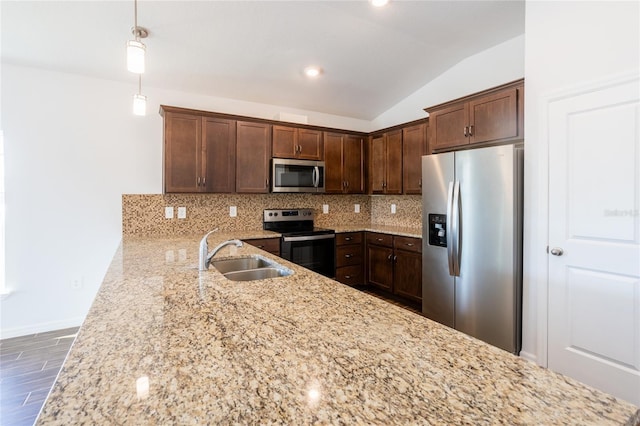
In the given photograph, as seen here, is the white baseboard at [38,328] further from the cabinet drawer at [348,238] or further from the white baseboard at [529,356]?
the white baseboard at [529,356]

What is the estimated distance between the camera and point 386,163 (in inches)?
168

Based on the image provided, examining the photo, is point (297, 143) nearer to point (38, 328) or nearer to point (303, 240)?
point (303, 240)

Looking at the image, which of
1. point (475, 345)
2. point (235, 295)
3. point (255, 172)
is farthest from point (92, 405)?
point (255, 172)

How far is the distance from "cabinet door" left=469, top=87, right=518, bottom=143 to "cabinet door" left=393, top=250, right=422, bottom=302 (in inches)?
54.1

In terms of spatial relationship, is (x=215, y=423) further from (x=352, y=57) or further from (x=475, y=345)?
(x=352, y=57)

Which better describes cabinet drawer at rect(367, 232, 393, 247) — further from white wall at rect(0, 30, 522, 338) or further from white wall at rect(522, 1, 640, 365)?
white wall at rect(0, 30, 522, 338)

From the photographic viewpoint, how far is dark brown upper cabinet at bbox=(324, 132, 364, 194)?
13.9 feet

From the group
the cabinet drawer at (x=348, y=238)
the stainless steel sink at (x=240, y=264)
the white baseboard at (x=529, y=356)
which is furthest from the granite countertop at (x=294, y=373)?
the cabinet drawer at (x=348, y=238)

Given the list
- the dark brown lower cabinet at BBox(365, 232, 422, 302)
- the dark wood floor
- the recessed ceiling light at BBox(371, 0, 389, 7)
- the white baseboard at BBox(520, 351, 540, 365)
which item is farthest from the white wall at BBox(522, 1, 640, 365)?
the dark wood floor

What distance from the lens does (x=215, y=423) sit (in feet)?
1.78

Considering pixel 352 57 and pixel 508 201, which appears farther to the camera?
pixel 352 57

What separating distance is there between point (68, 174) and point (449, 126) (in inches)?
152

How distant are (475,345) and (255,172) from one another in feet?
10.5

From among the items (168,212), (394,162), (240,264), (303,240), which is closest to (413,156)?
(394,162)
